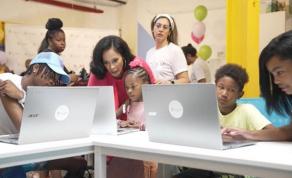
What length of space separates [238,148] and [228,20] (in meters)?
2.48

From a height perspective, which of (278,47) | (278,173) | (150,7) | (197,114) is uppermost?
(150,7)

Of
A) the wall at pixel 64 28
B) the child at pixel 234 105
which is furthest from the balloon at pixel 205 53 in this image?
the child at pixel 234 105

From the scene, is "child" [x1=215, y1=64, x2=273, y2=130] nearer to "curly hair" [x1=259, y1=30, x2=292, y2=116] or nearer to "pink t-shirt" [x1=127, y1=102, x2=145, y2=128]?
"curly hair" [x1=259, y1=30, x2=292, y2=116]

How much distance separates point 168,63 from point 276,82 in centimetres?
134

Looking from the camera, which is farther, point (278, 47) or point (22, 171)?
point (22, 171)

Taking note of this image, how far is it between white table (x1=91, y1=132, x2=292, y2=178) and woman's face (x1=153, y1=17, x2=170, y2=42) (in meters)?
1.33

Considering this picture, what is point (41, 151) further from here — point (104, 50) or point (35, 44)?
point (35, 44)

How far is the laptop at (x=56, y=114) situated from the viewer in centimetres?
143

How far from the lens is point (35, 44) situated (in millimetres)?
6051

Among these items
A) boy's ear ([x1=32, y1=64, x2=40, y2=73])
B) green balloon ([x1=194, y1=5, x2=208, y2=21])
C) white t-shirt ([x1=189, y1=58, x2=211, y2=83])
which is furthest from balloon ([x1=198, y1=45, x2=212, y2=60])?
boy's ear ([x1=32, y1=64, x2=40, y2=73])

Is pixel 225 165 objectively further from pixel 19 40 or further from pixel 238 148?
pixel 19 40

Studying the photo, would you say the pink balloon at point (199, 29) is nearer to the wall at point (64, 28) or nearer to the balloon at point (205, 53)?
the balloon at point (205, 53)

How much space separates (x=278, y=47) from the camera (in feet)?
4.64

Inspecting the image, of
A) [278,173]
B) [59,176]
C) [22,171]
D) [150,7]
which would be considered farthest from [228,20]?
[150,7]
